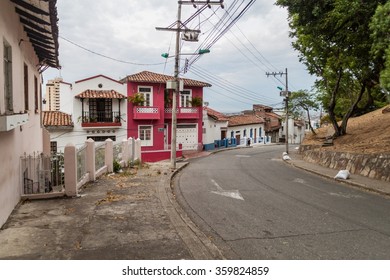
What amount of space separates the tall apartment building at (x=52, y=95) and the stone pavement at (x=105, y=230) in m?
23.9

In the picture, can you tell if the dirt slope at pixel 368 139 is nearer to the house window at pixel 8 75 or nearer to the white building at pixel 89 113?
the house window at pixel 8 75

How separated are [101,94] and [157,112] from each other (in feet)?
16.9

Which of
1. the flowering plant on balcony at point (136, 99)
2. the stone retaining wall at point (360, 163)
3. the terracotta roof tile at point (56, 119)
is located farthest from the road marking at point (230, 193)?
the terracotta roof tile at point (56, 119)

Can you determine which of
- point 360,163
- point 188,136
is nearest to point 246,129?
point 188,136

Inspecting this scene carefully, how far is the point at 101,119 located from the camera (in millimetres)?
29578

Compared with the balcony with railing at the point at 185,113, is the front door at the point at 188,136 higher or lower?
lower

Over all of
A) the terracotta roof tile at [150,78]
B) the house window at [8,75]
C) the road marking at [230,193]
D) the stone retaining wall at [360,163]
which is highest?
the terracotta roof tile at [150,78]

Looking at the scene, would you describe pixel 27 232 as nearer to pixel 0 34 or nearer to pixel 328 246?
pixel 0 34

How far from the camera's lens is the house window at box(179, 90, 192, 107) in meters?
33.4

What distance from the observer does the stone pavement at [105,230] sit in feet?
17.2

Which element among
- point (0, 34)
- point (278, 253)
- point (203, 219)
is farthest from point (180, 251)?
point (0, 34)

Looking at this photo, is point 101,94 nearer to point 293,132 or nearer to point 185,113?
point 185,113

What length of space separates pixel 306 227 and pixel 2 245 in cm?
552

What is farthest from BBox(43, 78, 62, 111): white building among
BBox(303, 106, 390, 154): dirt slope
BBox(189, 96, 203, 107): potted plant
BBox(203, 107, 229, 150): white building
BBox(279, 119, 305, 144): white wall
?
BBox(279, 119, 305, 144): white wall
